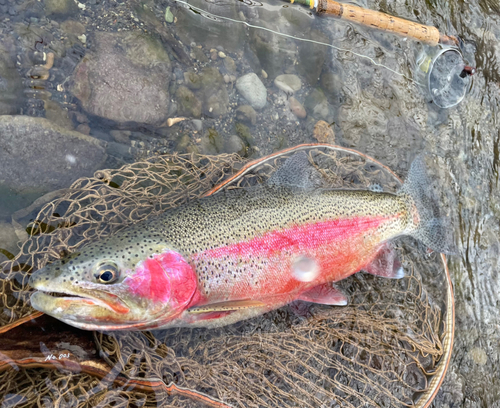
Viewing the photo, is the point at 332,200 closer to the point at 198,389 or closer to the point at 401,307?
the point at 401,307

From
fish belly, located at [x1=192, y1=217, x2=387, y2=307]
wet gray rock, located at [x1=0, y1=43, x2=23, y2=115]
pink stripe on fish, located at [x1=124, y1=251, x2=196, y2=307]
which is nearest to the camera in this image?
pink stripe on fish, located at [x1=124, y1=251, x2=196, y2=307]

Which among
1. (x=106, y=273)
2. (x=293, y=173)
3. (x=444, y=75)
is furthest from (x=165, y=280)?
(x=444, y=75)

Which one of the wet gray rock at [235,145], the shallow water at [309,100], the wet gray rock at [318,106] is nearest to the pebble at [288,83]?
the shallow water at [309,100]

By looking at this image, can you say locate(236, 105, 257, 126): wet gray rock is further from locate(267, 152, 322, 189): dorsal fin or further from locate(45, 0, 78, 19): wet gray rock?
locate(45, 0, 78, 19): wet gray rock

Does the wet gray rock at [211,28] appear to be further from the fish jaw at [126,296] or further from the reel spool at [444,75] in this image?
the fish jaw at [126,296]

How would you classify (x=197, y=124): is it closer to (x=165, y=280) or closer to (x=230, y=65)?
(x=230, y=65)

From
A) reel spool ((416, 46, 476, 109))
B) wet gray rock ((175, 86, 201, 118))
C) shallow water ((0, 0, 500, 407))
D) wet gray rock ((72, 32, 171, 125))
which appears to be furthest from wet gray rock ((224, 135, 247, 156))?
reel spool ((416, 46, 476, 109))

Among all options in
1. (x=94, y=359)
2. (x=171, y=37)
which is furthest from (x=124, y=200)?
(x=171, y=37)
